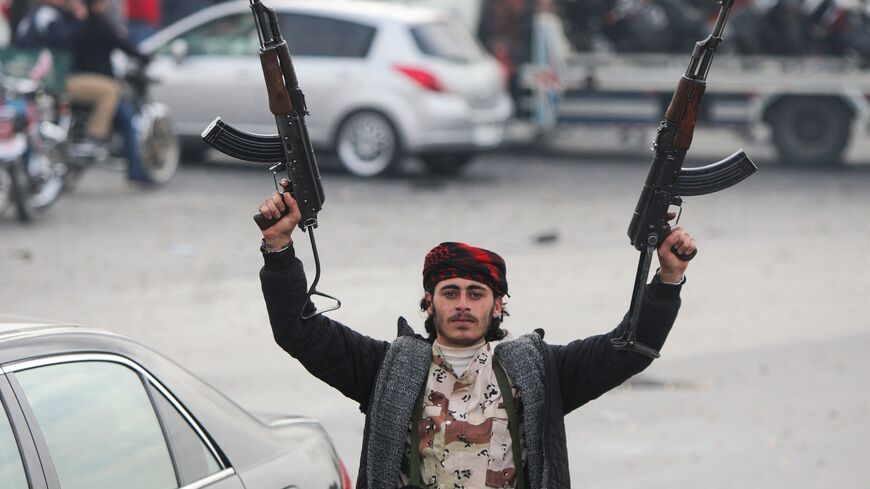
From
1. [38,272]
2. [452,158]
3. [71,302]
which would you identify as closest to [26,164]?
[38,272]

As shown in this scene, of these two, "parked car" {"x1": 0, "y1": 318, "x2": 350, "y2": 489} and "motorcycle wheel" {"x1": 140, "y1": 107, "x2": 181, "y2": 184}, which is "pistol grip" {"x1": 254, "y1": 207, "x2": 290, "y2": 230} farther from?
"motorcycle wheel" {"x1": 140, "y1": 107, "x2": 181, "y2": 184}

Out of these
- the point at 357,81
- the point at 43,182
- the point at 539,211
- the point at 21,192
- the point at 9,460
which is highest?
the point at 357,81

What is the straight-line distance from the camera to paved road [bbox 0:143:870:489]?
7.20 meters

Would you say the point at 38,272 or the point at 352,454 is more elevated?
the point at 38,272

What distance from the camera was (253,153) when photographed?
11.2 ft

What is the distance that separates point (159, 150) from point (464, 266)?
1157 cm

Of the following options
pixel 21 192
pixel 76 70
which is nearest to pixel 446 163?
pixel 76 70

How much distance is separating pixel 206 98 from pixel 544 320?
761 centimetres

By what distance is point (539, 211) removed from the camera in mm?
14047

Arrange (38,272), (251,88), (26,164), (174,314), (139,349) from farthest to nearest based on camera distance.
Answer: (251,88) → (26,164) → (38,272) → (174,314) → (139,349)

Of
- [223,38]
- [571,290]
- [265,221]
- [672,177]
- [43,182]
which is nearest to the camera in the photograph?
[265,221]

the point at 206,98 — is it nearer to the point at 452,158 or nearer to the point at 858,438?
the point at 452,158

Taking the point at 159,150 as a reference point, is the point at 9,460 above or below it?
below

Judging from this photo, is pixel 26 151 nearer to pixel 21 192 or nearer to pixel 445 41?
pixel 21 192
